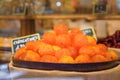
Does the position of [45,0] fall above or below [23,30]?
above

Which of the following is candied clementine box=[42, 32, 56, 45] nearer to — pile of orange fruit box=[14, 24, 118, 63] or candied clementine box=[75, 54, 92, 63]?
pile of orange fruit box=[14, 24, 118, 63]

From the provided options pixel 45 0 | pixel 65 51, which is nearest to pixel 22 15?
pixel 45 0

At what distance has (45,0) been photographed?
238 cm

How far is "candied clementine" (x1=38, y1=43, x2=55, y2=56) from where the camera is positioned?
36.8 inches

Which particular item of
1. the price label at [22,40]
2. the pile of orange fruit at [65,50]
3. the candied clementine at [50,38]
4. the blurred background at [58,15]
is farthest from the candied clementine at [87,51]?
the blurred background at [58,15]

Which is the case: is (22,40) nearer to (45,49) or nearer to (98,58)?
(45,49)

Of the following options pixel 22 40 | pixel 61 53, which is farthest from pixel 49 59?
pixel 22 40

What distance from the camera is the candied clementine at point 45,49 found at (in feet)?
3.07

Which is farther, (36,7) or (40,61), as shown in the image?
(36,7)

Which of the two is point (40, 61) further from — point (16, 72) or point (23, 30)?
point (23, 30)

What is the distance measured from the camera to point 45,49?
94cm

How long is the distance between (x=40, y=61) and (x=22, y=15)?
1.41 metres

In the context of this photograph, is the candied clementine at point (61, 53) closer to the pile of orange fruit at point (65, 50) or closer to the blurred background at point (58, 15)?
the pile of orange fruit at point (65, 50)

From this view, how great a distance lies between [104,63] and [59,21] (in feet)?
4.73
